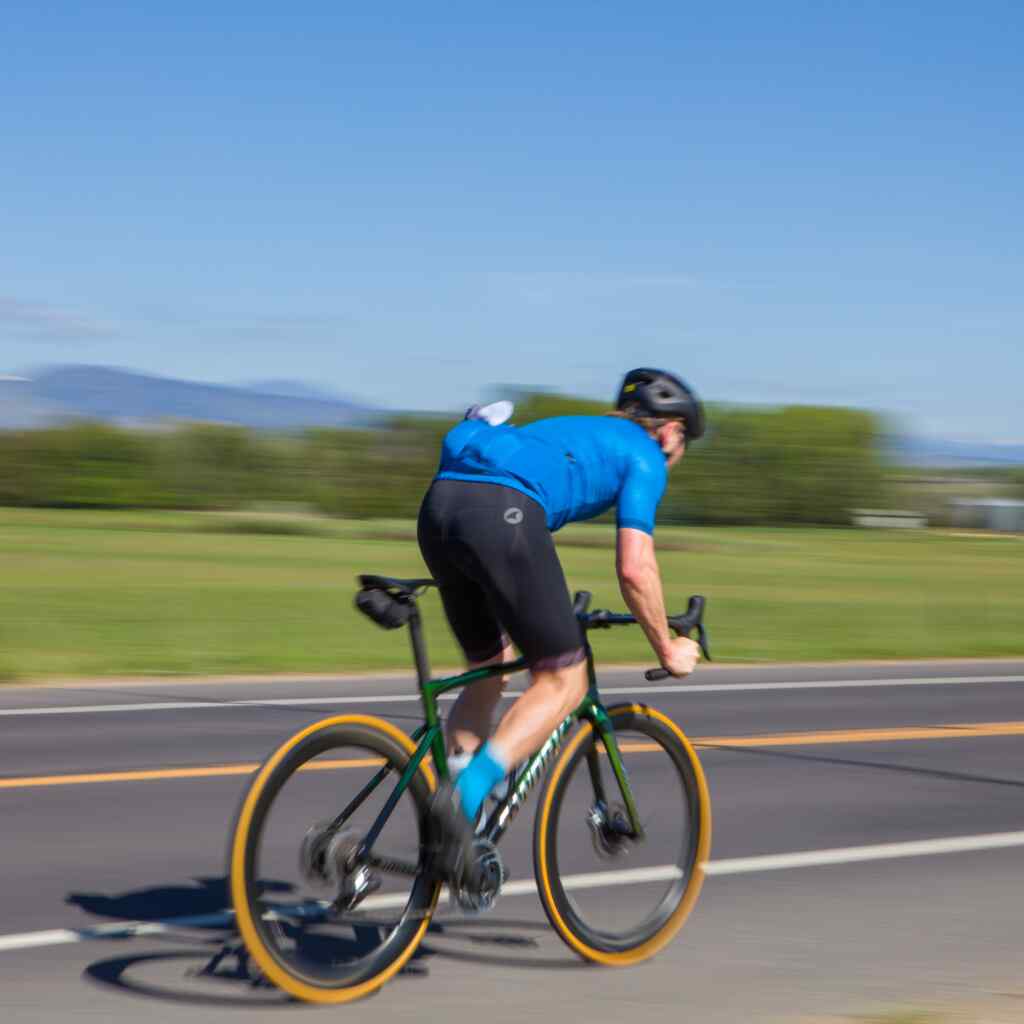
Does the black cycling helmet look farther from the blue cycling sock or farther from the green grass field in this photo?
the green grass field

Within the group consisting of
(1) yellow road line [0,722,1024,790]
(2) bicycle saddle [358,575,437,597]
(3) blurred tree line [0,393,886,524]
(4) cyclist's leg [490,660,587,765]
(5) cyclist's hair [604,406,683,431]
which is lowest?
(3) blurred tree line [0,393,886,524]

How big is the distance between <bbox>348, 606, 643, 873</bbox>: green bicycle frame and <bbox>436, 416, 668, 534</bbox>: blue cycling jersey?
1.43ft

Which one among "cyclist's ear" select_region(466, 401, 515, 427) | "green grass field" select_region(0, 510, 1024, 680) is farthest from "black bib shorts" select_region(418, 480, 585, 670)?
"green grass field" select_region(0, 510, 1024, 680)

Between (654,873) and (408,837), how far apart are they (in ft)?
3.03

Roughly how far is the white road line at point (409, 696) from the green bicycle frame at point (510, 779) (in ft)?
19.2

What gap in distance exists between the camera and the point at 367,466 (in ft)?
125

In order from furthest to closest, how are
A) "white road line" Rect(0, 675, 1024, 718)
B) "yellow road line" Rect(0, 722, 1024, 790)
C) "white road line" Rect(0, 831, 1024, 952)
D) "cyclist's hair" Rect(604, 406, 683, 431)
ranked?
"white road line" Rect(0, 675, 1024, 718) → "yellow road line" Rect(0, 722, 1024, 790) → "white road line" Rect(0, 831, 1024, 952) → "cyclist's hair" Rect(604, 406, 683, 431)

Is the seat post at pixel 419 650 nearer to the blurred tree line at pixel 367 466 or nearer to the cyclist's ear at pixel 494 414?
the cyclist's ear at pixel 494 414

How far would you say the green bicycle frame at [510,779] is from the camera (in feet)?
15.7

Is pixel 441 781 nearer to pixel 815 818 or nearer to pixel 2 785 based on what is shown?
pixel 815 818

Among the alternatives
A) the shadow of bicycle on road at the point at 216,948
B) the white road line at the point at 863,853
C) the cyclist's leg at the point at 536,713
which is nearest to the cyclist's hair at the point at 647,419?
the cyclist's leg at the point at 536,713

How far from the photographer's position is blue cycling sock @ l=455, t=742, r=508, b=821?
480cm

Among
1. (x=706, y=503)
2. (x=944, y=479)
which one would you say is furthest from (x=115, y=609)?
(x=944, y=479)

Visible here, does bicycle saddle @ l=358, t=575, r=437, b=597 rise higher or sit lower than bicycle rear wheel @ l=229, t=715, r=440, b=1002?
higher
